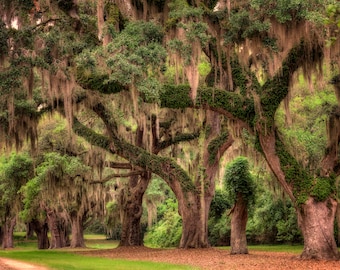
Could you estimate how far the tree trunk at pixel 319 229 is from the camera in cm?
1434

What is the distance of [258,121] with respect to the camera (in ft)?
49.1

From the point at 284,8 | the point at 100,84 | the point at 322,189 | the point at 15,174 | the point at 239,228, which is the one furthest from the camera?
the point at 15,174

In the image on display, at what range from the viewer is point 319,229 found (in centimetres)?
1447

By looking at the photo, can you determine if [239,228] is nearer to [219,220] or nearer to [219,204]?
[219,204]

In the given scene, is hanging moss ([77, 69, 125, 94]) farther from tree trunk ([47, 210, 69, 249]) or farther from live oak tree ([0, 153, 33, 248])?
tree trunk ([47, 210, 69, 249])

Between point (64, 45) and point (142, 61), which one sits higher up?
point (64, 45)

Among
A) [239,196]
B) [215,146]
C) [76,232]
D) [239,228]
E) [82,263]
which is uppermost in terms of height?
[215,146]

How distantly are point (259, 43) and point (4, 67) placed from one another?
7.26m

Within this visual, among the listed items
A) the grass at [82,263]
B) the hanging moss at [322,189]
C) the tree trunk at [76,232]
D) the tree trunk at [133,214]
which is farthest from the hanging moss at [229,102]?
the tree trunk at [76,232]

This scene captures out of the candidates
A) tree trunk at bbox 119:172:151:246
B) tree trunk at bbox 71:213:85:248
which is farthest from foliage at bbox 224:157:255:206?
tree trunk at bbox 71:213:85:248

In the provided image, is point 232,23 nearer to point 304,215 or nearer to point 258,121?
point 258,121

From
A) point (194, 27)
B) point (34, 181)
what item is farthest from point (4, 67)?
point (34, 181)

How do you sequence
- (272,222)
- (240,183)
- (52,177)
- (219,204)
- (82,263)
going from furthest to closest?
1. (219,204)
2. (272,222)
3. (52,177)
4. (240,183)
5. (82,263)

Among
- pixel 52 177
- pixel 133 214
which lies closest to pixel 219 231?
pixel 133 214
